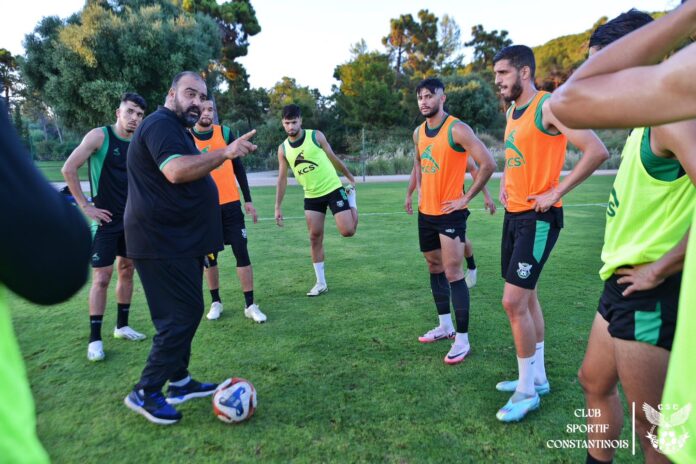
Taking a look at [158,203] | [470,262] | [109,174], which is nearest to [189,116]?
[158,203]

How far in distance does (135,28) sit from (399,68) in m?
40.1

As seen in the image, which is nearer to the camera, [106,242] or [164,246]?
[164,246]

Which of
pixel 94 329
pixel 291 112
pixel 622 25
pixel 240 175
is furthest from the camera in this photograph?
pixel 291 112

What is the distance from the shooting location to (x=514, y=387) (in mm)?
3564

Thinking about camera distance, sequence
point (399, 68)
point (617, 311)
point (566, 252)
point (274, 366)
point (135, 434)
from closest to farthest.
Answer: point (617, 311) → point (135, 434) → point (274, 366) → point (566, 252) → point (399, 68)

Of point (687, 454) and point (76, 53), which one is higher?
point (76, 53)

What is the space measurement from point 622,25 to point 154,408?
3666mm

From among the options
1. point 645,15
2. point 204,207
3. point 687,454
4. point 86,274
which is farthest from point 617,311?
point 204,207

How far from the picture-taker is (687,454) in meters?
0.99

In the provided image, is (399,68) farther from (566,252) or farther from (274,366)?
(274,366)

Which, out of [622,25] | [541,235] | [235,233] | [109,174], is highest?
[622,25]

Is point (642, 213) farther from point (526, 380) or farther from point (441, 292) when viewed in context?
point (441, 292)

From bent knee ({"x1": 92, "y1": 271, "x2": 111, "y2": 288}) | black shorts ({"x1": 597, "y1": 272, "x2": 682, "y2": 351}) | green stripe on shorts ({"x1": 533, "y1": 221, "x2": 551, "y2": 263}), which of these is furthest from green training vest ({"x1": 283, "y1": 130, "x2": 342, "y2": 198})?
black shorts ({"x1": 597, "y1": 272, "x2": 682, "y2": 351})

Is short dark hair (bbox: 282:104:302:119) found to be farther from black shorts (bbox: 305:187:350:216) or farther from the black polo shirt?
the black polo shirt
